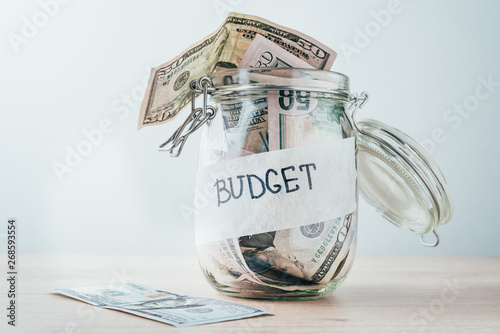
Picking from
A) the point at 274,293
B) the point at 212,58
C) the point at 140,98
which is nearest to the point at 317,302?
the point at 274,293

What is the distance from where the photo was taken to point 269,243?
53cm

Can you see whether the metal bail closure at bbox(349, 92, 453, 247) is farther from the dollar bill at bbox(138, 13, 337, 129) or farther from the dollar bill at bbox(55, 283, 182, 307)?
the dollar bill at bbox(55, 283, 182, 307)

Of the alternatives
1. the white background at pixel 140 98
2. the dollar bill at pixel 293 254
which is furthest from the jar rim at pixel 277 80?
the white background at pixel 140 98

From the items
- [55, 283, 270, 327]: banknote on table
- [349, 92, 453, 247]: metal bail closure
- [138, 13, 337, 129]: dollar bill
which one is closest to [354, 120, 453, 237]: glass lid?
[349, 92, 453, 247]: metal bail closure

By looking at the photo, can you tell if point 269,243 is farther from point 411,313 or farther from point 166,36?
point 166,36

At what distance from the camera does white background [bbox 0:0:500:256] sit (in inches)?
47.2

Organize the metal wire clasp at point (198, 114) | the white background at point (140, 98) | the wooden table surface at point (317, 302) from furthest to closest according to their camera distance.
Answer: the white background at point (140, 98) < the metal wire clasp at point (198, 114) < the wooden table surface at point (317, 302)

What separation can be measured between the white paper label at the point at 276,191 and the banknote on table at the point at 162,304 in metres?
0.07

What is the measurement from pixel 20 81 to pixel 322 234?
93cm

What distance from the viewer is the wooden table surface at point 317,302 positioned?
45 centimetres

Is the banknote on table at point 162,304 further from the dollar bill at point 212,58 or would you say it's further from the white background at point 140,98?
the white background at point 140,98

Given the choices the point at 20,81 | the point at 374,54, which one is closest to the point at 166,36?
the point at 20,81

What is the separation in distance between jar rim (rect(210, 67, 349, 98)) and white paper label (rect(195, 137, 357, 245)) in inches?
2.4

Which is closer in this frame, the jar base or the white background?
the jar base
